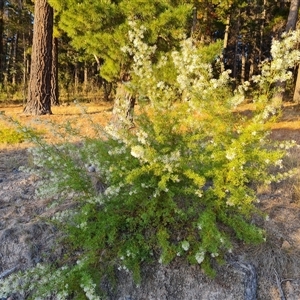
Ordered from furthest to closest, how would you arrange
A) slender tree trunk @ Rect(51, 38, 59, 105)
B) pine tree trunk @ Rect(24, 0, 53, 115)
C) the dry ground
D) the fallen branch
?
slender tree trunk @ Rect(51, 38, 59, 105) < pine tree trunk @ Rect(24, 0, 53, 115) < the dry ground < the fallen branch

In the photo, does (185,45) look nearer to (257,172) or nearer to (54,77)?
(257,172)

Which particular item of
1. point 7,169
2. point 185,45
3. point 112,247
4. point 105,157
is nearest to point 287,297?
point 112,247

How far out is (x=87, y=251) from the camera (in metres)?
2.44

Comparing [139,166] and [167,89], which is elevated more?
[167,89]

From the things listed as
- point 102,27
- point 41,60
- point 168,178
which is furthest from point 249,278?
point 41,60

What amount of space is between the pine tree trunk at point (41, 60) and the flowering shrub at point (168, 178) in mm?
5325

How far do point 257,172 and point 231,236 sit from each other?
62 cm

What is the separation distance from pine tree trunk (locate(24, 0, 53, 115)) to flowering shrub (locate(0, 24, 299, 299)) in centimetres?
533

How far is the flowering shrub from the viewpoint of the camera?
2.22 meters

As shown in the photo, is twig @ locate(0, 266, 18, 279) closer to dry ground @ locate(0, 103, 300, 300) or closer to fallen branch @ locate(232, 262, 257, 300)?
dry ground @ locate(0, 103, 300, 300)

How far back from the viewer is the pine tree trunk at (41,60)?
725 cm

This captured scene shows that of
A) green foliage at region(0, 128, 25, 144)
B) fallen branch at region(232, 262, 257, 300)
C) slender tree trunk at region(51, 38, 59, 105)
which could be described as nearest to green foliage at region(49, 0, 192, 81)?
green foliage at region(0, 128, 25, 144)

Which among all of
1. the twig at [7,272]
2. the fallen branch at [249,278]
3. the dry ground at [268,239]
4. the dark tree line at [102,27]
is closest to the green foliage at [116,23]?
the dark tree line at [102,27]

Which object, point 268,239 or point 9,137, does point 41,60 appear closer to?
point 9,137
